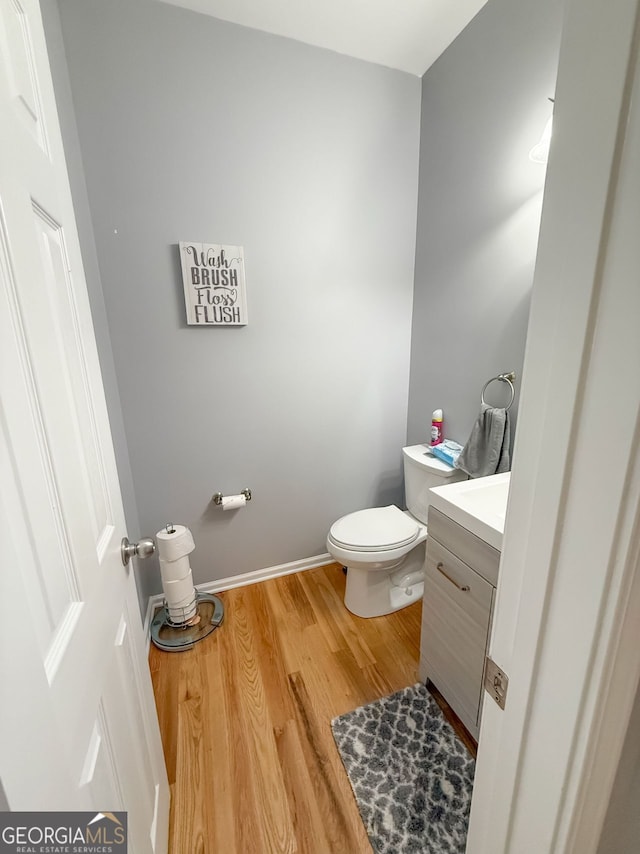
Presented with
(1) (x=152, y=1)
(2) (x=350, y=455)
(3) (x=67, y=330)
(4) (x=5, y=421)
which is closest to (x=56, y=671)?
(4) (x=5, y=421)

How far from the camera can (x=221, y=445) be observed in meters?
1.81

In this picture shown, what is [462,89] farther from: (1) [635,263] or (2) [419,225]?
(1) [635,263]

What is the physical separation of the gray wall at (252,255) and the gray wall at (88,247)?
60 mm

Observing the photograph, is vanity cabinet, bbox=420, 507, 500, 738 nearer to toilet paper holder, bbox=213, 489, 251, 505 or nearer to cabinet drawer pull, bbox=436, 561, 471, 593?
cabinet drawer pull, bbox=436, 561, 471, 593

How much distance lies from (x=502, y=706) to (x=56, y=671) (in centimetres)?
61

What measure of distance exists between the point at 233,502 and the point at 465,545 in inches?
45.5

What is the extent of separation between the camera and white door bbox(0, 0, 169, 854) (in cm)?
38

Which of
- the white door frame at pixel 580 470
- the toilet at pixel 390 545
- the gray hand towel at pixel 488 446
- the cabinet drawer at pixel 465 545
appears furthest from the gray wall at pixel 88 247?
the gray hand towel at pixel 488 446

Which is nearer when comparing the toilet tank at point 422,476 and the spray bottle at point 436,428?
the toilet tank at point 422,476

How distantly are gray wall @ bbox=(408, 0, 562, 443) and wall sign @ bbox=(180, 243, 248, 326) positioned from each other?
3.29 ft

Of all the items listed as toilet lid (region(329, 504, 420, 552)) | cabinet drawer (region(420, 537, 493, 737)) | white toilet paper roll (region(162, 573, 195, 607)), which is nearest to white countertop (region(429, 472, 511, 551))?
cabinet drawer (region(420, 537, 493, 737))

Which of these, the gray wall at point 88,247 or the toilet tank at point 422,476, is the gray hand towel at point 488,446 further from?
the gray wall at point 88,247

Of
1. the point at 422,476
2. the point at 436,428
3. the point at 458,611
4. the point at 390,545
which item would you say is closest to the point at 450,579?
the point at 458,611

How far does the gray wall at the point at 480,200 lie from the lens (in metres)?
1.28
